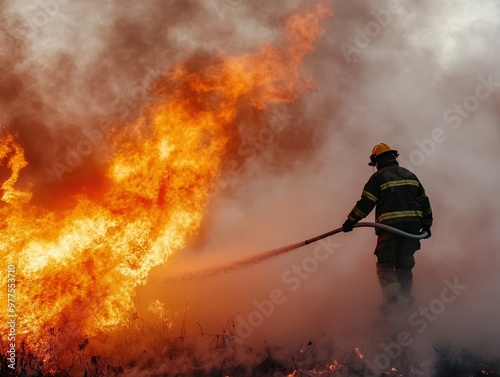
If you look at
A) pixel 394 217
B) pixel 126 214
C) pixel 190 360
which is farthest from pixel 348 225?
pixel 126 214

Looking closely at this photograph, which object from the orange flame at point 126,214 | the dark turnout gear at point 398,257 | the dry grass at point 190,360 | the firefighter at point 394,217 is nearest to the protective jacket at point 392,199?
the firefighter at point 394,217

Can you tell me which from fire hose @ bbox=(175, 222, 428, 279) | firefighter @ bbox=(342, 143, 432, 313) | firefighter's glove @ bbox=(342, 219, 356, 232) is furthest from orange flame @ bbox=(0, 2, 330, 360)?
firefighter @ bbox=(342, 143, 432, 313)

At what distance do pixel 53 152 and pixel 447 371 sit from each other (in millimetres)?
10975

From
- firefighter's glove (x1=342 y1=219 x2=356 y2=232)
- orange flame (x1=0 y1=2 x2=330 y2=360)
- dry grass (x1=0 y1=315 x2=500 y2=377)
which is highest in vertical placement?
orange flame (x1=0 y1=2 x2=330 y2=360)

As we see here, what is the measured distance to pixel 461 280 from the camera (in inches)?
302

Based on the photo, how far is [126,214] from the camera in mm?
6988

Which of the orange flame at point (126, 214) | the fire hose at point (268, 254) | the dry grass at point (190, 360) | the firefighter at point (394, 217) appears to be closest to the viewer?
the dry grass at point (190, 360)

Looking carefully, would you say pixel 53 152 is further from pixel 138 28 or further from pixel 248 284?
pixel 248 284

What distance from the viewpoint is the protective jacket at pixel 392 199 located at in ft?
19.6

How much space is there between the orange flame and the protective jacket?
3573 mm

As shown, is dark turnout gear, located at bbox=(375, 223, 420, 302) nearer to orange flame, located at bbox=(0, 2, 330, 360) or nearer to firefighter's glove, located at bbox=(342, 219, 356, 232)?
firefighter's glove, located at bbox=(342, 219, 356, 232)

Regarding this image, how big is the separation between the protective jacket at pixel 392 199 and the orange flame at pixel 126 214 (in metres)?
3.57

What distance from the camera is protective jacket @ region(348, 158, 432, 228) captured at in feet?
19.6

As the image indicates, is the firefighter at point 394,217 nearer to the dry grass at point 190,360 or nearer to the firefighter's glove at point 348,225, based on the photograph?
the firefighter's glove at point 348,225
